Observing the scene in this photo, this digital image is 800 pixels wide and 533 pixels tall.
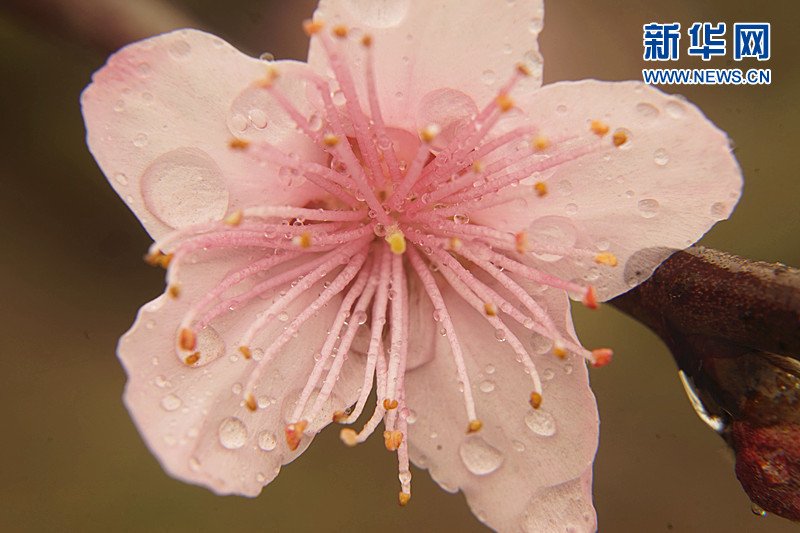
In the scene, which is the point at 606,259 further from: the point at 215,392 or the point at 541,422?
the point at 215,392

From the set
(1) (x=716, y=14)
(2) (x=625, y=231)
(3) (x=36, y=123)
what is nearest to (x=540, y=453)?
(2) (x=625, y=231)

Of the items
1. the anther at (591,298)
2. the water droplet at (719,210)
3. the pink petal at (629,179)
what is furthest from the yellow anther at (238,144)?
the water droplet at (719,210)

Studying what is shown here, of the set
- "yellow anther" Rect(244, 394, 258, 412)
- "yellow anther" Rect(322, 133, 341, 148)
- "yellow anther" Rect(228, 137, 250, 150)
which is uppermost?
"yellow anther" Rect(228, 137, 250, 150)

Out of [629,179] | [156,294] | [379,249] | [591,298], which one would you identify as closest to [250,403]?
[379,249]

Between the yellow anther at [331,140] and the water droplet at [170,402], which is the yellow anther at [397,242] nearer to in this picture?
the yellow anther at [331,140]

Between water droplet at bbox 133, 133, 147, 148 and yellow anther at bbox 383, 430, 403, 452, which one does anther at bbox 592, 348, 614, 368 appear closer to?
yellow anther at bbox 383, 430, 403, 452

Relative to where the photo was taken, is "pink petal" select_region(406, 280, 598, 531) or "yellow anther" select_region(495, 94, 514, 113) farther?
"pink petal" select_region(406, 280, 598, 531)

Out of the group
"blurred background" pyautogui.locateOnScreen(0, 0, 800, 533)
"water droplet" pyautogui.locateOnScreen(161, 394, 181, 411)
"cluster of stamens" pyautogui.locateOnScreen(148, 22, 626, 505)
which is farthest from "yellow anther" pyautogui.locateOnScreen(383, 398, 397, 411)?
"blurred background" pyautogui.locateOnScreen(0, 0, 800, 533)

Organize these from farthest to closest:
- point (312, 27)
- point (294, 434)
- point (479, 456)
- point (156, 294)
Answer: point (156, 294), point (479, 456), point (294, 434), point (312, 27)
